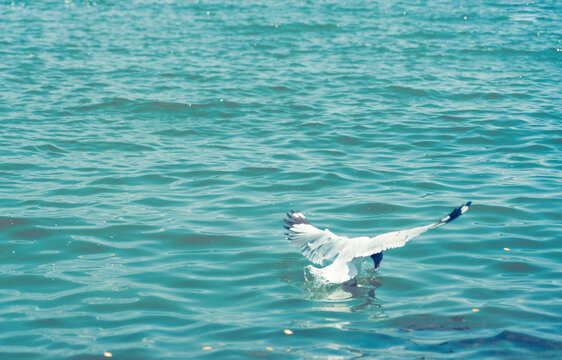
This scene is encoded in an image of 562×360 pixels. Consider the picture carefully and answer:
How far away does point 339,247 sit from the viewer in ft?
23.2

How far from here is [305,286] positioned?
23.5 ft

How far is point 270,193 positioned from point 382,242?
3279 mm

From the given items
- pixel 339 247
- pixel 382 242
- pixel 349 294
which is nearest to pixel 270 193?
pixel 339 247

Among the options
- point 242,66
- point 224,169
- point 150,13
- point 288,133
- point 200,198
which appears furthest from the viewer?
point 150,13

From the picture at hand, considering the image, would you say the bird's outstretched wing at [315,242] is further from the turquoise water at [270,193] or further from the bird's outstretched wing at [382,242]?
the turquoise water at [270,193]

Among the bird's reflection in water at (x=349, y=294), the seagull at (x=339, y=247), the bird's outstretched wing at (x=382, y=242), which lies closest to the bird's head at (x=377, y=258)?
the seagull at (x=339, y=247)

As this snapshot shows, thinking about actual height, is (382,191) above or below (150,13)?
below

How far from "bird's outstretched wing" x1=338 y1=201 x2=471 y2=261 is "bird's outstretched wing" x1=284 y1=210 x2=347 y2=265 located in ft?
0.50

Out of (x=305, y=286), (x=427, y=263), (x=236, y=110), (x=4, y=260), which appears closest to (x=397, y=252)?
(x=427, y=263)

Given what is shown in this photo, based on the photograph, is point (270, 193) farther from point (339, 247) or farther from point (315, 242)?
point (339, 247)

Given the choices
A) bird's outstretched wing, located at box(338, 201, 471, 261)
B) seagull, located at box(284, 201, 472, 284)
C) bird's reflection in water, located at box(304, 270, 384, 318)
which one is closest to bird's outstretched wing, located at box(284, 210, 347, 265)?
seagull, located at box(284, 201, 472, 284)

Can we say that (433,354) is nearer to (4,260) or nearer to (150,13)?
(4,260)

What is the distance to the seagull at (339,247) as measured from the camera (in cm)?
667

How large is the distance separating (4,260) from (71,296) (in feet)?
4.23
